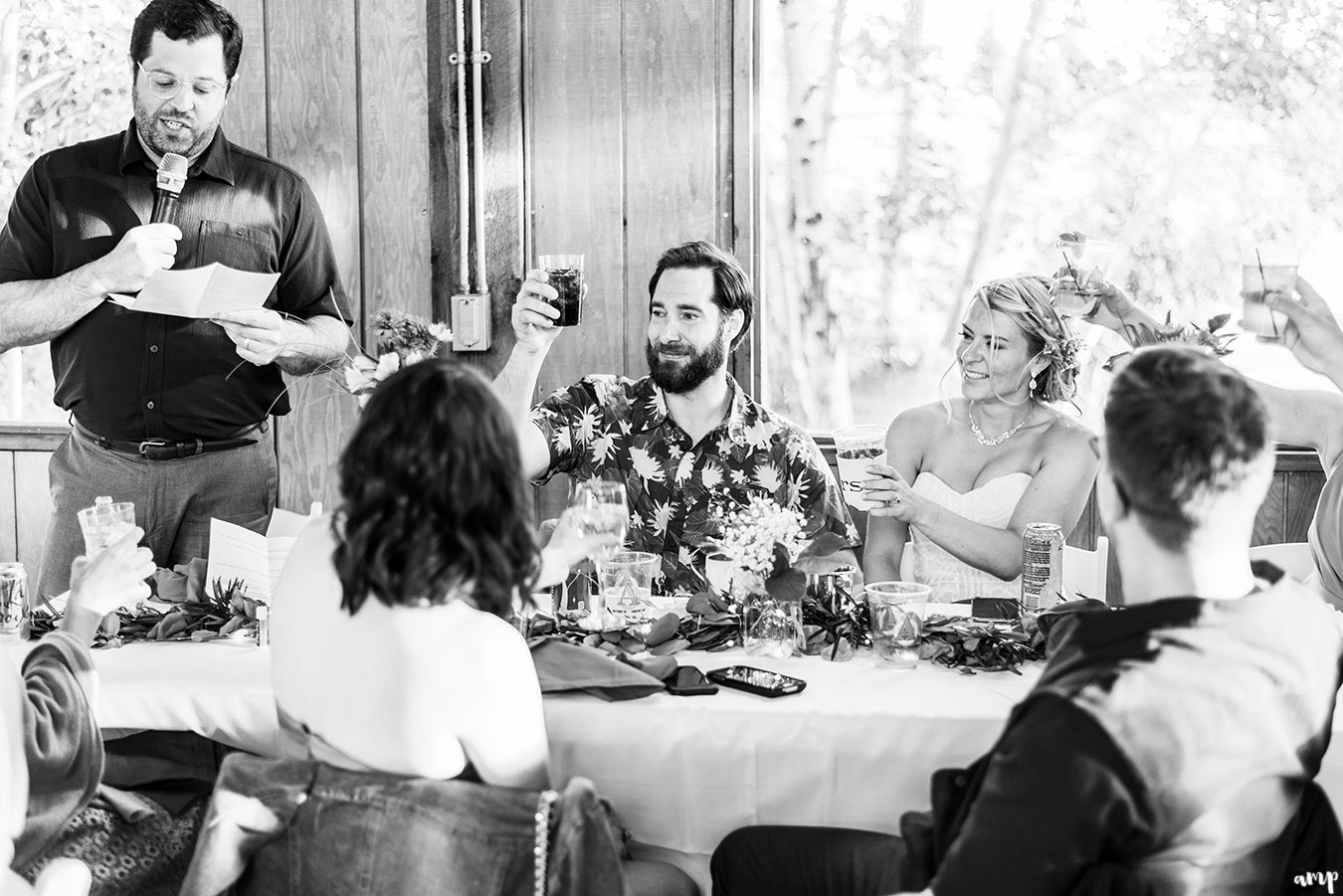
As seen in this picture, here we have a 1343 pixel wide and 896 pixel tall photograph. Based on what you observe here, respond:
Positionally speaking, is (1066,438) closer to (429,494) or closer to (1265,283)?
(1265,283)

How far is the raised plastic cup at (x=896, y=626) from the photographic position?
194 centimetres

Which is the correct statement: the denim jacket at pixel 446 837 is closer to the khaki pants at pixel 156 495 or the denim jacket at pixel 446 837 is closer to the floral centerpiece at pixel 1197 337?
the floral centerpiece at pixel 1197 337

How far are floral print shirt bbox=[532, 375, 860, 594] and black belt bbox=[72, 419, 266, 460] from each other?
2.53 ft

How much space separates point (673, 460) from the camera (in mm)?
2957

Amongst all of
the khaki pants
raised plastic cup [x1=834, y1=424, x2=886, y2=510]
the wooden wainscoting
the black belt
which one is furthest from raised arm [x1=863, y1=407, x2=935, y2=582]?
the black belt

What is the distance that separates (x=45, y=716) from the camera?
1528 mm

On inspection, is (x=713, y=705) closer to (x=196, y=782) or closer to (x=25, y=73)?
(x=196, y=782)

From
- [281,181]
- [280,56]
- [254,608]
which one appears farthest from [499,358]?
[254,608]

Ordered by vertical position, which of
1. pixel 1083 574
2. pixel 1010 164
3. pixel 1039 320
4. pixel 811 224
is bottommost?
pixel 1083 574

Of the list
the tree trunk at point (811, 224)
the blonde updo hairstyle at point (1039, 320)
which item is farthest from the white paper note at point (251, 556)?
the tree trunk at point (811, 224)

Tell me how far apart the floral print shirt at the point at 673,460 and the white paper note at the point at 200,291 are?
698mm

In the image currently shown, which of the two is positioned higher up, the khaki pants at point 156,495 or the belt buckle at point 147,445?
the belt buckle at point 147,445

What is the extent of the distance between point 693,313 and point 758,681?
1341 millimetres

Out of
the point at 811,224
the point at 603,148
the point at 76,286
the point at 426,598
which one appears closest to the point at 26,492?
the point at 76,286
